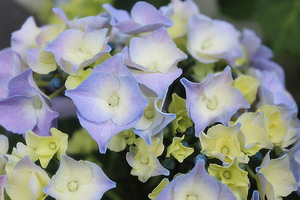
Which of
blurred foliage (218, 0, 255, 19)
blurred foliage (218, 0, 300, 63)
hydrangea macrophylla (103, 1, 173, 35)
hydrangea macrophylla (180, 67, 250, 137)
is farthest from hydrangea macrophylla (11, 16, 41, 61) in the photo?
blurred foliage (218, 0, 255, 19)

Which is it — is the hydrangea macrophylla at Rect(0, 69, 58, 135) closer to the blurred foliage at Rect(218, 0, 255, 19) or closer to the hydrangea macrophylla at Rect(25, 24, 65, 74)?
the hydrangea macrophylla at Rect(25, 24, 65, 74)

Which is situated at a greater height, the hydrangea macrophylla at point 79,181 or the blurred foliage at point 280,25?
the hydrangea macrophylla at point 79,181

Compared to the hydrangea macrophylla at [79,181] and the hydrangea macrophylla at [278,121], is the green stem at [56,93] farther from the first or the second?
the hydrangea macrophylla at [278,121]

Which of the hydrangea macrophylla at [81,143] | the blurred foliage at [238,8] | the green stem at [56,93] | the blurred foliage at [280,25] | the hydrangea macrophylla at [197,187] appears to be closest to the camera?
the hydrangea macrophylla at [197,187]

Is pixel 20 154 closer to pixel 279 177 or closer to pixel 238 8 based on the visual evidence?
pixel 279 177

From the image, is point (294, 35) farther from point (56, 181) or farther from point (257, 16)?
point (56, 181)

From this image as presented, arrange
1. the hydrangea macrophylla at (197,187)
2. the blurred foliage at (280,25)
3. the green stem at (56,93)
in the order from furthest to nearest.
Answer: the blurred foliage at (280,25), the green stem at (56,93), the hydrangea macrophylla at (197,187)

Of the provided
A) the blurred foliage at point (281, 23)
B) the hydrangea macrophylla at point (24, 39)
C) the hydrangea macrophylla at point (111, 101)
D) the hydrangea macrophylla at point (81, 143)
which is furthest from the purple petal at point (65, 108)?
the blurred foliage at point (281, 23)
